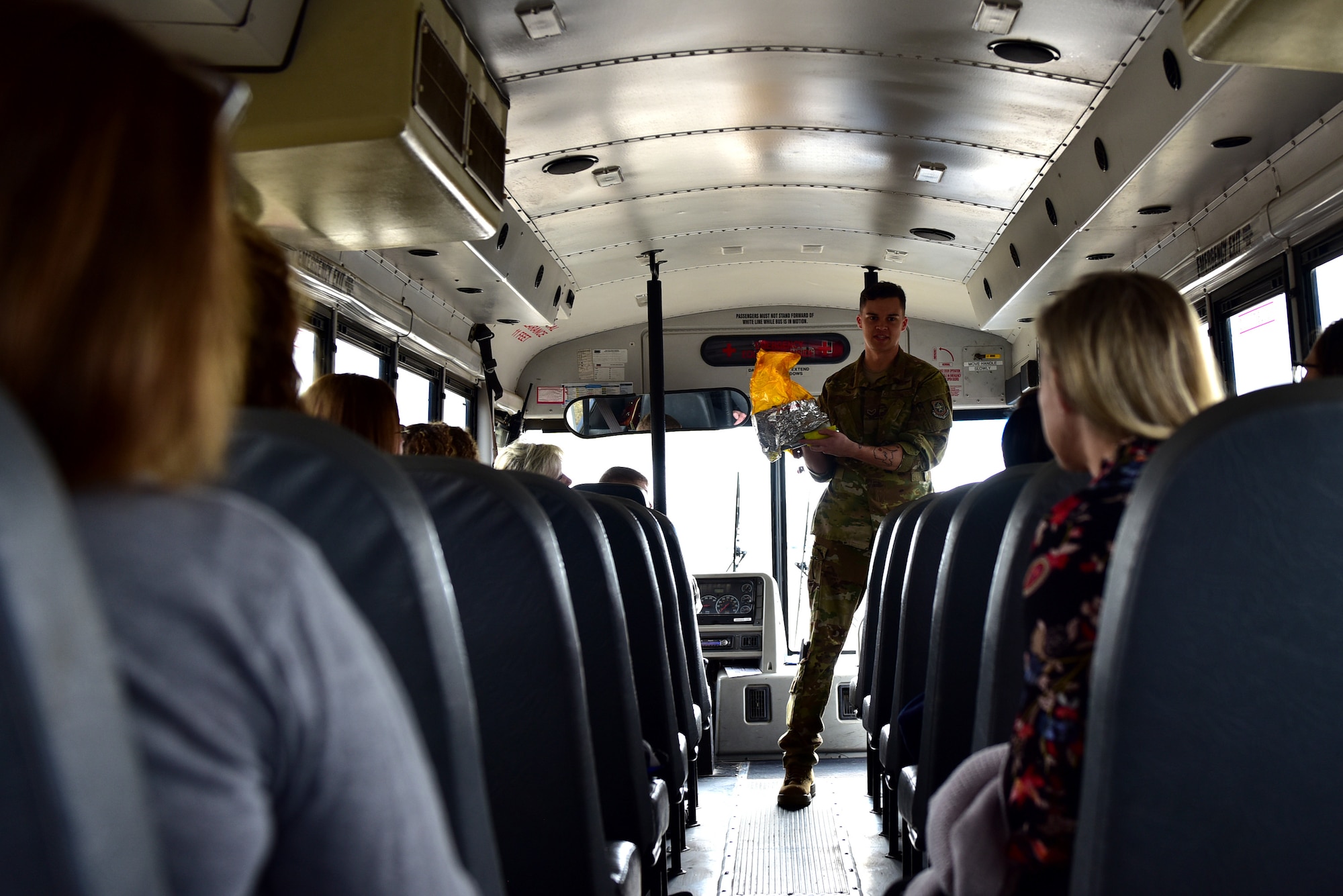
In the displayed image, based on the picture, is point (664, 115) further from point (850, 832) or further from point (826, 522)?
point (850, 832)

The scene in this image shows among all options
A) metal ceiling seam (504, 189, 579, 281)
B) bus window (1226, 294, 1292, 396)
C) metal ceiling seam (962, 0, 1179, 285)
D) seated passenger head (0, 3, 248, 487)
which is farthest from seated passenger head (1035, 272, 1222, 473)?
metal ceiling seam (504, 189, 579, 281)

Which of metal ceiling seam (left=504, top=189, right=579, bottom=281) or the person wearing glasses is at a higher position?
metal ceiling seam (left=504, top=189, right=579, bottom=281)

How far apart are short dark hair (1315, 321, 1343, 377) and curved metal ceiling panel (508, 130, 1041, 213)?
8.39ft

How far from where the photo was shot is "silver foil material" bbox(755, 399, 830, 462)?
4.02 m

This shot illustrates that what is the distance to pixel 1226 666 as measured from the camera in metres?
1.07

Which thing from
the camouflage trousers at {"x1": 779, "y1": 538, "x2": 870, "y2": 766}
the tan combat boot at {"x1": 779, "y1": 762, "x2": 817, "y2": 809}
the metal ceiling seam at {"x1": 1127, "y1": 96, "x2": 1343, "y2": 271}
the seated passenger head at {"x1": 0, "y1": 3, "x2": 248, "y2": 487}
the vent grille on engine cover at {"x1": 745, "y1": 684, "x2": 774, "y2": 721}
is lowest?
the tan combat boot at {"x1": 779, "y1": 762, "x2": 817, "y2": 809}

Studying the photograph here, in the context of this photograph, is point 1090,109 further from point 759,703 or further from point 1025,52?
point 759,703

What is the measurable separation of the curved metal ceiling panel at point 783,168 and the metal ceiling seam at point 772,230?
0.85 metres

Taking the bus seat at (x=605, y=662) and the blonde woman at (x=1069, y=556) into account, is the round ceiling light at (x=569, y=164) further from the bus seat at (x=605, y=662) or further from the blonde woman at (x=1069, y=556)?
the blonde woman at (x=1069, y=556)

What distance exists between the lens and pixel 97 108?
0.61 metres

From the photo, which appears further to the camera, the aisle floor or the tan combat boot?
the tan combat boot

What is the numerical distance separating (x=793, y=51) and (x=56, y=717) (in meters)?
4.06

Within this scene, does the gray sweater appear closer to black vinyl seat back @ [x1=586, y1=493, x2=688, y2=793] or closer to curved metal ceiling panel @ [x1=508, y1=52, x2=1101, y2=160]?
black vinyl seat back @ [x1=586, y1=493, x2=688, y2=793]

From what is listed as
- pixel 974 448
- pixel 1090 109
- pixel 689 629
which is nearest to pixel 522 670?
pixel 689 629
